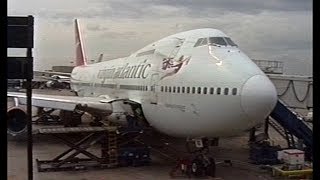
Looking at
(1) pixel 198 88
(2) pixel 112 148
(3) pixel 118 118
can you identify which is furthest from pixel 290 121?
(2) pixel 112 148

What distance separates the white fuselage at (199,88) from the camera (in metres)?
6.04

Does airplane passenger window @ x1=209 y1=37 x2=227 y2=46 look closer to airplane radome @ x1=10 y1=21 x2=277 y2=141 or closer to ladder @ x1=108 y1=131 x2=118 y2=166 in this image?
airplane radome @ x1=10 y1=21 x2=277 y2=141

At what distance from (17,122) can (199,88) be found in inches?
177

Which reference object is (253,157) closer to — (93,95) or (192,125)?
(192,125)

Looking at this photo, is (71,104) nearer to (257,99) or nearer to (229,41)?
(229,41)

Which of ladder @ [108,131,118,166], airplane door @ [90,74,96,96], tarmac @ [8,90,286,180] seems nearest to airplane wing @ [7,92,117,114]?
tarmac @ [8,90,286,180]

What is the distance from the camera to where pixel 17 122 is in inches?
367

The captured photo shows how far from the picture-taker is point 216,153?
8703 mm

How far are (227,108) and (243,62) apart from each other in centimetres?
85

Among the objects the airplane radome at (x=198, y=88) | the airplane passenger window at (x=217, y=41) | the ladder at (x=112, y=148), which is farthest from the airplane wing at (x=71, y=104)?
the airplane passenger window at (x=217, y=41)

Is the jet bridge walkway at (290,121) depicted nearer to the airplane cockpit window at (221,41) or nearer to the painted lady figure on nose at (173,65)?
the airplane cockpit window at (221,41)

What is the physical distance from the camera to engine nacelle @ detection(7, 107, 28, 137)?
9.20 meters

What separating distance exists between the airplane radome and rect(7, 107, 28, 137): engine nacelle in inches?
58.4
